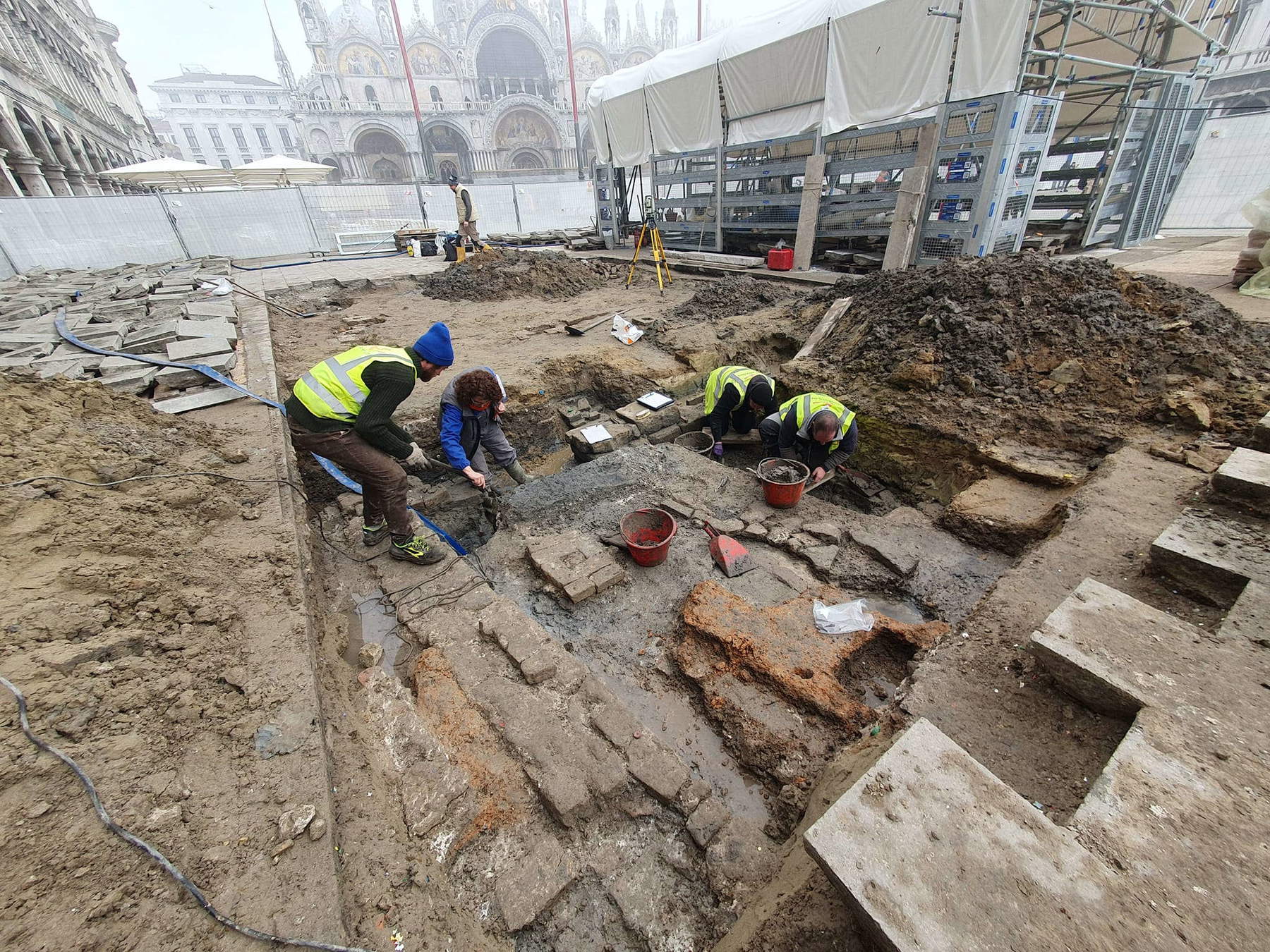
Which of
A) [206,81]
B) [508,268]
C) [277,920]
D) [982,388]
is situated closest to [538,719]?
[277,920]

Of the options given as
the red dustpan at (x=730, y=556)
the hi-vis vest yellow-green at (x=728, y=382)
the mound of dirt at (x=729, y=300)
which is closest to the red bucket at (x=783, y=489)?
the red dustpan at (x=730, y=556)

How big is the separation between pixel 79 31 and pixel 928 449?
5220cm

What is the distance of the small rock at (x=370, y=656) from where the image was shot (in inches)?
110

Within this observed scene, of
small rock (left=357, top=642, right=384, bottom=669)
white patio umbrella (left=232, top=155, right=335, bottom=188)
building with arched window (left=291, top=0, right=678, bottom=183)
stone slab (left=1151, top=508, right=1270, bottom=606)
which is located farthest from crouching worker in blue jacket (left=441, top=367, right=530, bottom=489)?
building with arched window (left=291, top=0, right=678, bottom=183)

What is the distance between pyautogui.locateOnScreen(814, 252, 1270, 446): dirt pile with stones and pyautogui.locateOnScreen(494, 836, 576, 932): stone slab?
4419 millimetres

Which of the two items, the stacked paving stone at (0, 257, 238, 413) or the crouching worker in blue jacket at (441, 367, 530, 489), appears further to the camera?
the stacked paving stone at (0, 257, 238, 413)

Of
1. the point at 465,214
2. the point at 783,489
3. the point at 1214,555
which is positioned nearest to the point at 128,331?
the point at 783,489

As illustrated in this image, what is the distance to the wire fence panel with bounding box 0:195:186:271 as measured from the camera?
12.0 meters

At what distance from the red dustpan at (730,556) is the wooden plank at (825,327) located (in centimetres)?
342

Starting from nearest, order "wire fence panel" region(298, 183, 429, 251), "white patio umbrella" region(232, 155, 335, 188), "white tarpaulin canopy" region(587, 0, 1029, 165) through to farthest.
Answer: "white tarpaulin canopy" region(587, 0, 1029, 165), "wire fence panel" region(298, 183, 429, 251), "white patio umbrella" region(232, 155, 335, 188)

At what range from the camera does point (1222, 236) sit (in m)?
11.0

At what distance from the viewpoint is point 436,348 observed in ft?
10.5

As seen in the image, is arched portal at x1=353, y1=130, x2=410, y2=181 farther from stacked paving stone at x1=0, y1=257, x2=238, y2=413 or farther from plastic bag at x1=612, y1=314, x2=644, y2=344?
plastic bag at x1=612, y1=314, x2=644, y2=344

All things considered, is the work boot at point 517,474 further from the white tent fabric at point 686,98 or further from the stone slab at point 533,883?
the white tent fabric at point 686,98
